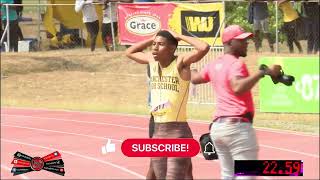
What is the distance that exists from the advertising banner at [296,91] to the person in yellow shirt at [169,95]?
396 inches

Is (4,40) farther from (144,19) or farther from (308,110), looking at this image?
(308,110)

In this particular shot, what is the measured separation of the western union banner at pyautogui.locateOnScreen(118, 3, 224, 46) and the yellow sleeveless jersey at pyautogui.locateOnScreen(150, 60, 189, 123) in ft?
45.3

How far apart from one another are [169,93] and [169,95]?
22 mm

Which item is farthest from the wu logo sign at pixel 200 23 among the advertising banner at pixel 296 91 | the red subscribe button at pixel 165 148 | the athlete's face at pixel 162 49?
the red subscribe button at pixel 165 148

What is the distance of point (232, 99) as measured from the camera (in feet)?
14.3

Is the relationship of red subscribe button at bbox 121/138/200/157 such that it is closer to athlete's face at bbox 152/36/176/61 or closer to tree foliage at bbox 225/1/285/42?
athlete's face at bbox 152/36/176/61

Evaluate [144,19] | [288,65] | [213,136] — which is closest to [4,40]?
[144,19]

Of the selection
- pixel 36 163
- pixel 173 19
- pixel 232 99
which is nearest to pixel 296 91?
pixel 173 19

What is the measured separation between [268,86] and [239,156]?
47.8 feet

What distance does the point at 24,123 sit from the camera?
18.9m

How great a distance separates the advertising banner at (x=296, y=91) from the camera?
649 inches

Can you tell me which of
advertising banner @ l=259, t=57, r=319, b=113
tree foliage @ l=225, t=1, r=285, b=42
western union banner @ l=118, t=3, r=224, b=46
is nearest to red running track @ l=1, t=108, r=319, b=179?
advertising banner @ l=259, t=57, r=319, b=113

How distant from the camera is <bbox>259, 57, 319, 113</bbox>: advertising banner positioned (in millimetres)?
16484

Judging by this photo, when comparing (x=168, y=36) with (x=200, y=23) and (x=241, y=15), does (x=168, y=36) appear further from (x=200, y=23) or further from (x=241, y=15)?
(x=200, y=23)
